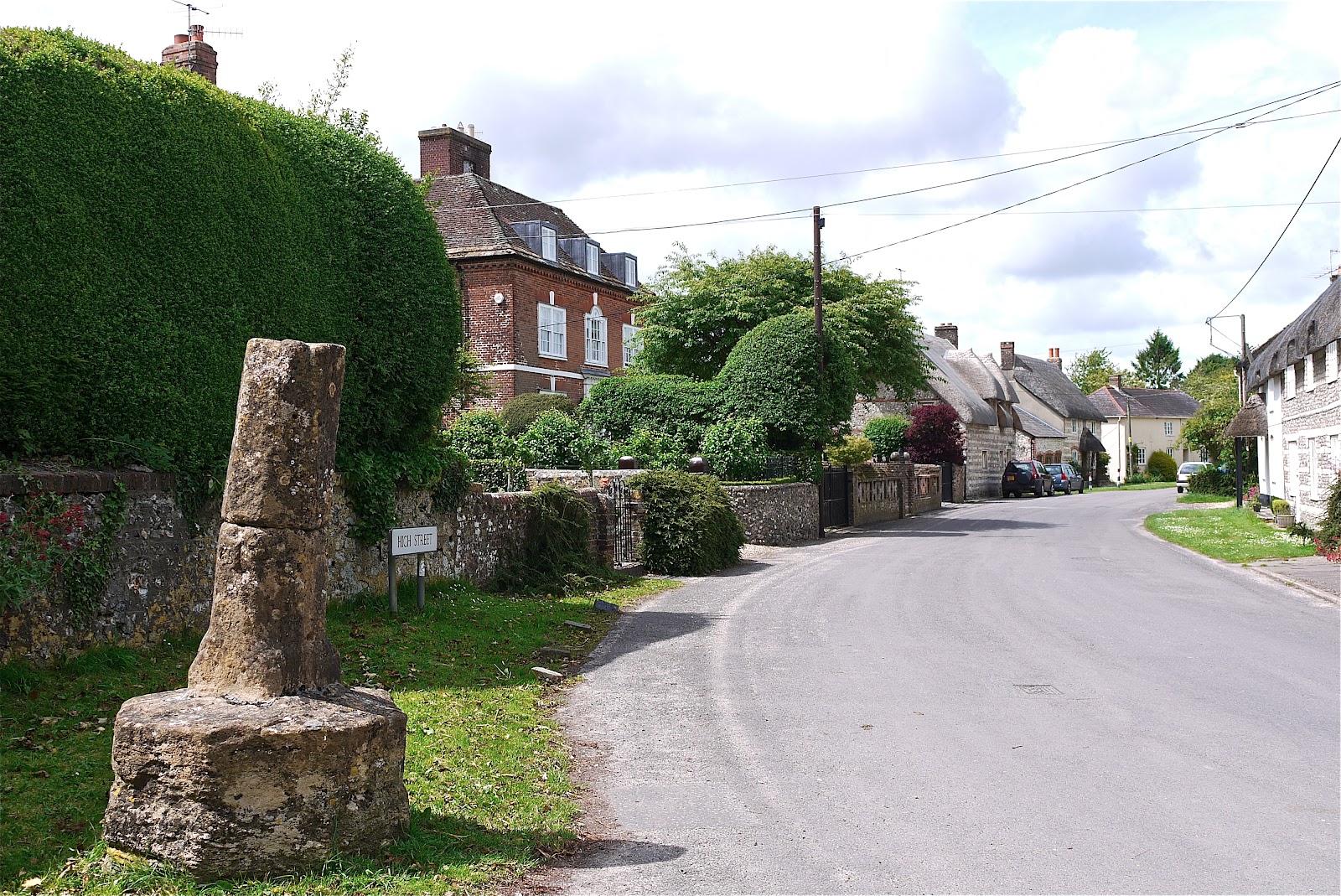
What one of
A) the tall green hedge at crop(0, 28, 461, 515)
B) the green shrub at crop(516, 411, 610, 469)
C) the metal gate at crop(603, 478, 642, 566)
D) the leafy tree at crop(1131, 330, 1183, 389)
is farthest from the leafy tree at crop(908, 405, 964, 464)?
the leafy tree at crop(1131, 330, 1183, 389)

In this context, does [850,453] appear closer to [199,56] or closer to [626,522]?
[626,522]

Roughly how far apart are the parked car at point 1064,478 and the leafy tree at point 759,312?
90.3 ft

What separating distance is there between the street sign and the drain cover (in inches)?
241

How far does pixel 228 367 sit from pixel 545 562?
20.5ft

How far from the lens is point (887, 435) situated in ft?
137


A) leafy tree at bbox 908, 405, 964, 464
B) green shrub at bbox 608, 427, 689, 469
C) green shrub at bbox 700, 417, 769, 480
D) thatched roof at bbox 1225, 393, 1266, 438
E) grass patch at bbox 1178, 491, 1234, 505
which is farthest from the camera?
leafy tree at bbox 908, 405, 964, 464

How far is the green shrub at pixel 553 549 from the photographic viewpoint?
45.3ft

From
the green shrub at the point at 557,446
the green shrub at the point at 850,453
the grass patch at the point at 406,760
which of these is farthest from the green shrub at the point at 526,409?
the grass patch at the point at 406,760

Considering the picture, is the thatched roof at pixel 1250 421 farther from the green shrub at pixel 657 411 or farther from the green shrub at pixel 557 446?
the green shrub at pixel 557 446

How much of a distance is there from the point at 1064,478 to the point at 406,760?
54.5 m

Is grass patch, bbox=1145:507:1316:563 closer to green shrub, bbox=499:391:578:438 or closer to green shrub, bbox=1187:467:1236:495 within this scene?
green shrub, bbox=1187:467:1236:495

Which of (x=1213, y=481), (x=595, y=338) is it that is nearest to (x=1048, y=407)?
(x=1213, y=481)

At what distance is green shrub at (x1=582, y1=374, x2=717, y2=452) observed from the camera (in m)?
25.4

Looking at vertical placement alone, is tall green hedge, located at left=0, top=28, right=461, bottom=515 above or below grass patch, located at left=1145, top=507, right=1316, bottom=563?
A: above
